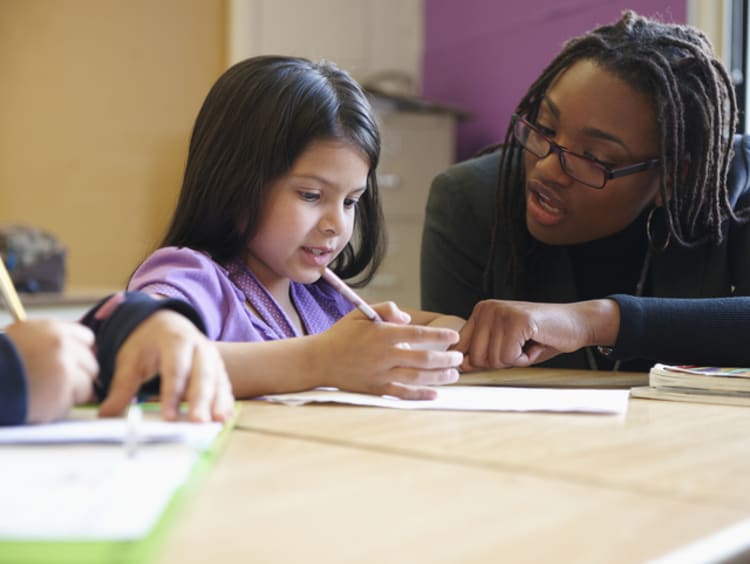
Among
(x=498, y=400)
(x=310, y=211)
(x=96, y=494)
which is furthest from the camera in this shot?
(x=310, y=211)

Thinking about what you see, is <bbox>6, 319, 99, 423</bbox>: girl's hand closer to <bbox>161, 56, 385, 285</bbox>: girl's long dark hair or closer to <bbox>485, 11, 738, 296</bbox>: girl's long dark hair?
<bbox>161, 56, 385, 285</bbox>: girl's long dark hair

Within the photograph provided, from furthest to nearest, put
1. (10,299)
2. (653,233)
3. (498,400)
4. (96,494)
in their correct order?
1. (653,233)
2. (498,400)
3. (10,299)
4. (96,494)

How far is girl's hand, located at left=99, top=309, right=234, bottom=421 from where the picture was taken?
0.71 m

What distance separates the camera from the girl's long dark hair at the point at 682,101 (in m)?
1.46

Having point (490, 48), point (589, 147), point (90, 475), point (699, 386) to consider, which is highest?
point (490, 48)

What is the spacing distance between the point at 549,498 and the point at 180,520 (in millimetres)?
210

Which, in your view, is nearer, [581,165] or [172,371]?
[172,371]

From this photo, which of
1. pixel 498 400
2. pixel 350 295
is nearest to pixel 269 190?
pixel 350 295

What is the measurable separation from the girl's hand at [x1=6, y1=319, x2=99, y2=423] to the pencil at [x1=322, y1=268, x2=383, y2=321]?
29 cm

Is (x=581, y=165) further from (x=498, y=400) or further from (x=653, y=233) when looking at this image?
(x=498, y=400)

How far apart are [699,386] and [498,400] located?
26 centimetres

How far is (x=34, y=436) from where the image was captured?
64 centimetres

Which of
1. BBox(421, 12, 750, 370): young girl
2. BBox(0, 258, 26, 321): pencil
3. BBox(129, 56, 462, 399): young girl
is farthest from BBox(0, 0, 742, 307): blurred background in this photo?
BBox(0, 258, 26, 321): pencil

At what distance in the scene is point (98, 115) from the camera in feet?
13.3
